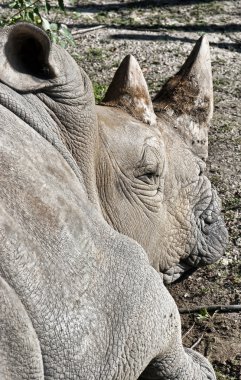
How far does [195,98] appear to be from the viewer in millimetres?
4145

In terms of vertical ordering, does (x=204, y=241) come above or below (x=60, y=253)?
below

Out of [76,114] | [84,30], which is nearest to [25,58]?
[76,114]

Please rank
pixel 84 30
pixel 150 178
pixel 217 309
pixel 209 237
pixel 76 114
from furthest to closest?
pixel 84 30
pixel 217 309
pixel 209 237
pixel 150 178
pixel 76 114

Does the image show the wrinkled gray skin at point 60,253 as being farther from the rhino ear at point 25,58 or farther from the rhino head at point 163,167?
the rhino head at point 163,167

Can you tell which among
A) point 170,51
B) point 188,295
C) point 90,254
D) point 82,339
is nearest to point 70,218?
point 90,254

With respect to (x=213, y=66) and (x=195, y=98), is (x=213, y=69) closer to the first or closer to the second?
(x=213, y=66)

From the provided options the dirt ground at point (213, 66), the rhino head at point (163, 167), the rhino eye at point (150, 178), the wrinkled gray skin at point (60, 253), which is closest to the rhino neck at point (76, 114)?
Answer: the wrinkled gray skin at point (60, 253)

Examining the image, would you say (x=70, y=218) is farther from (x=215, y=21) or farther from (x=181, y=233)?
(x=215, y=21)

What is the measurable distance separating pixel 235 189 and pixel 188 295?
40.3 inches

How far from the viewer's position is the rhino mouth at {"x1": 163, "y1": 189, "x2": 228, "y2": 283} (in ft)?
13.7

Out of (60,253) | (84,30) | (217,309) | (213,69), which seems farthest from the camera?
(84,30)

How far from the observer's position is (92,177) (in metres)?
3.44

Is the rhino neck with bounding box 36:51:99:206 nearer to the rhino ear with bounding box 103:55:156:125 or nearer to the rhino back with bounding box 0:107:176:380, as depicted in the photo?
the rhino back with bounding box 0:107:176:380

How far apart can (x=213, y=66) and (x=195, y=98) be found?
3.17 m
